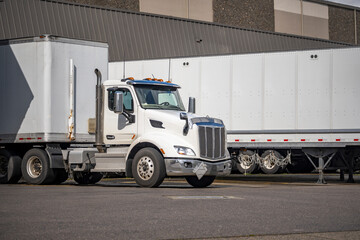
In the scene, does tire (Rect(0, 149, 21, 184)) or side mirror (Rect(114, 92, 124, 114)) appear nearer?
side mirror (Rect(114, 92, 124, 114))

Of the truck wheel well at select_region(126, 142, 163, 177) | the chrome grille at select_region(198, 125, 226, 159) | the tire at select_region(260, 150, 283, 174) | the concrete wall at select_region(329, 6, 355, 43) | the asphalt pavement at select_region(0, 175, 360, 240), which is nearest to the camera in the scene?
the asphalt pavement at select_region(0, 175, 360, 240)

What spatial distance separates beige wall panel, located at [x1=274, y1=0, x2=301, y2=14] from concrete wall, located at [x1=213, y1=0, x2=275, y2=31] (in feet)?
2.37

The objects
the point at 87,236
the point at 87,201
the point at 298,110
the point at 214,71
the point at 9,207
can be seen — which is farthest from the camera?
the point at 214,71

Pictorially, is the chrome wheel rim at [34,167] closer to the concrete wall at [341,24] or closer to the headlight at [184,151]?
the headlight at [184,151]

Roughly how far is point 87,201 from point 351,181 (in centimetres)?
1288

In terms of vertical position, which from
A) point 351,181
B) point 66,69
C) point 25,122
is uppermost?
point 66,69

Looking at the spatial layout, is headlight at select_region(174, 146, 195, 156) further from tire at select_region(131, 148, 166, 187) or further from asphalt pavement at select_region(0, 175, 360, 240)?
asphalt pavement at select_region(0, 175, 360, 240)

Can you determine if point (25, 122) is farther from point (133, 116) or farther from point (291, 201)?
point (291, 201)

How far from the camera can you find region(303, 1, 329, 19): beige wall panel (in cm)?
5000

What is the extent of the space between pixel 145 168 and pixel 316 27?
121 feet

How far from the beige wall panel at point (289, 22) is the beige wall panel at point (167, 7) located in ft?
33.3

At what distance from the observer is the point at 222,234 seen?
7906 mm

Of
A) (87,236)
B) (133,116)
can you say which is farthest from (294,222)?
(133,116)

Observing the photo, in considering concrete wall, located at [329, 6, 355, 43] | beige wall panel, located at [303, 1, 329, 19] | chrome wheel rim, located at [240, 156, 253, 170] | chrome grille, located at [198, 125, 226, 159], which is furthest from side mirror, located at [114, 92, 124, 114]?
concrete wall, located at [329, 6, 355, 43]
